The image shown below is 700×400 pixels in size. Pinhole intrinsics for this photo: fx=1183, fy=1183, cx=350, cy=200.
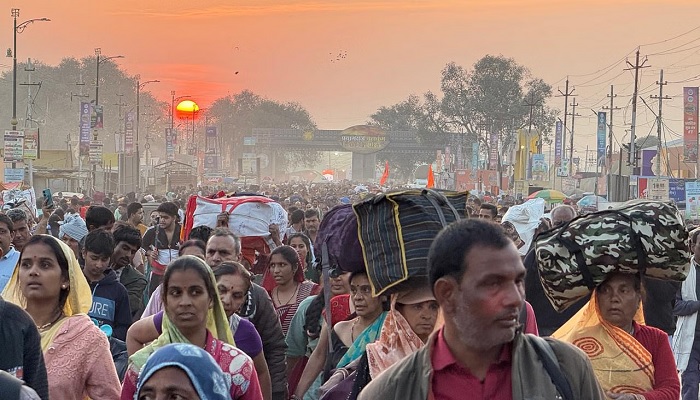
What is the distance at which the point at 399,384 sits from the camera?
3.30m

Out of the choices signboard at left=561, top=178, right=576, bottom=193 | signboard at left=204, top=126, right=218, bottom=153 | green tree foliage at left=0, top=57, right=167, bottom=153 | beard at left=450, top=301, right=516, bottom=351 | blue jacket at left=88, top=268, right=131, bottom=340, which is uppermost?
green tree foliage at left=0, top=57, right=167, bottom=153

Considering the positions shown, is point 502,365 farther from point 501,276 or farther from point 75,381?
point 75,381

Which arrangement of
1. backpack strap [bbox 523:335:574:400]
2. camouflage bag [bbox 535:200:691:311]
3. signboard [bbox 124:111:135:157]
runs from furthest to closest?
1. signboard [bbox 124:111:135:157]
2. camouflage bag [bbox 535:200:691:311]
3. backpack strap [bbox 523:335:574:400]

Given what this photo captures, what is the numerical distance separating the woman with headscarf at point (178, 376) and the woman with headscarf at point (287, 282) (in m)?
4.73

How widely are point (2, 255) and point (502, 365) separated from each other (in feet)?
22.0

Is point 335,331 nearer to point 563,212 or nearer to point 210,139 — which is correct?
point 563,212

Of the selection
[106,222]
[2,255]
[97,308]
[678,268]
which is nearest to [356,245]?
[678,268]

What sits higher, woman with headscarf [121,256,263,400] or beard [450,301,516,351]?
beard [450,301,516,351]

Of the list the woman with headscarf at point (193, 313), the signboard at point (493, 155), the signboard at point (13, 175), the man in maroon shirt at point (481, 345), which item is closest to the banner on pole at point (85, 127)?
the signboard at point (13, 175)

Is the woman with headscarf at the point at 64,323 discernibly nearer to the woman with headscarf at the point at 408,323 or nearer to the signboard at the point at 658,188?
the woman with headscarf at the point at 408,323

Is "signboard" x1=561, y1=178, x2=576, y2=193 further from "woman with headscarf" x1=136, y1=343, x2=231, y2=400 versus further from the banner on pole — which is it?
"woman with headscarf" x1=136, y1=343, x2=231, y2=400

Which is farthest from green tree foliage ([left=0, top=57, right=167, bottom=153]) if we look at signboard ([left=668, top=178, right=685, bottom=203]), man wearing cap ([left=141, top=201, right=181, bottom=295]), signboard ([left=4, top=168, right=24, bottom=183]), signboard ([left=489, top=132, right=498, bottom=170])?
man wearing cap ([left=141, top=201, right=181, bottom=295])

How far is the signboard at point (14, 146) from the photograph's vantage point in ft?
121

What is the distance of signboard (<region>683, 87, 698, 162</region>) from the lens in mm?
42344
